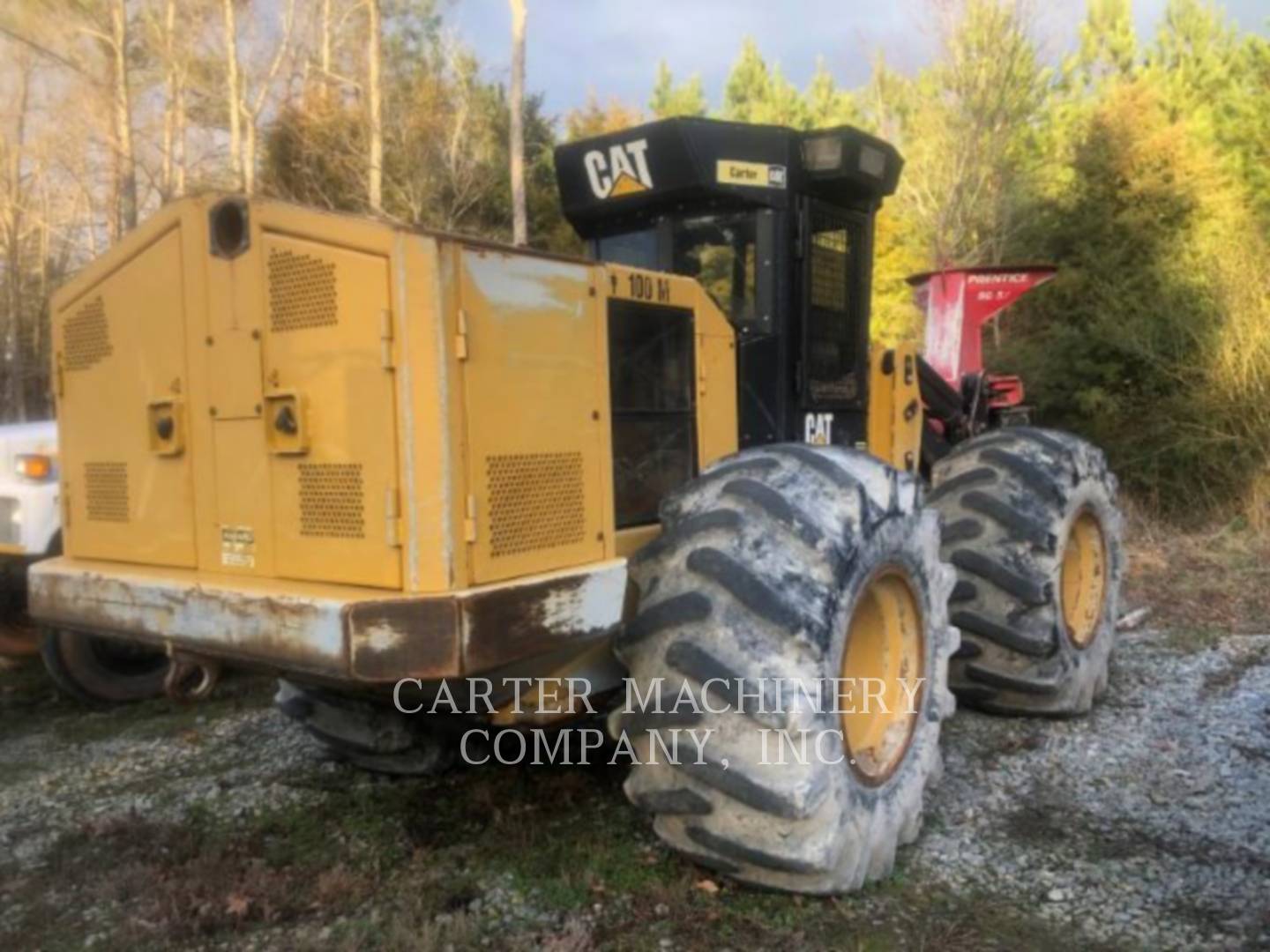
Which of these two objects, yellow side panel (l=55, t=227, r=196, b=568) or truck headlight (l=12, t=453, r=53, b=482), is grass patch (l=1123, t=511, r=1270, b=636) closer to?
yellow side panel (l=55, t=227, r=196, b=568)

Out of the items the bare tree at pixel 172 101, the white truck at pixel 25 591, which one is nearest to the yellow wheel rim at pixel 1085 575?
the white truck at pixel 25 591

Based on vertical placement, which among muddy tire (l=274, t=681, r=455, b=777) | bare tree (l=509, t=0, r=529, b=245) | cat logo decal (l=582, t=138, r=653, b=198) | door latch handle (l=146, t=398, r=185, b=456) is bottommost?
muddy tire (l=274, t=681, r=455, b=777)

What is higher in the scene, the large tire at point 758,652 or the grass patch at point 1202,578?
the large tire at point 758,652

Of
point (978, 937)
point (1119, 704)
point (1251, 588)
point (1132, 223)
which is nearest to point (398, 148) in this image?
point (1132, 223)

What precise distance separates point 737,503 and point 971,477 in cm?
205

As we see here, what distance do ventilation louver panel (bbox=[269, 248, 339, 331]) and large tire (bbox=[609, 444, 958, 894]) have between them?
3.71 ft

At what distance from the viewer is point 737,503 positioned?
3.15 metres

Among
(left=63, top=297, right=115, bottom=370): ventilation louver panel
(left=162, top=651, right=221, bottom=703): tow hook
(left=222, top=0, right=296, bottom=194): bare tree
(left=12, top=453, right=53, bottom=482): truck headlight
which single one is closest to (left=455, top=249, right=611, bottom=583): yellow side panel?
(left=63, top=297, right=115, bottom=370): ventilation louver panel

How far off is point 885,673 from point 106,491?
2.70 metres

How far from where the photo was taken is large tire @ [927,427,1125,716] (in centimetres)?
467

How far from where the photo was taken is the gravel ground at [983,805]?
3.22m

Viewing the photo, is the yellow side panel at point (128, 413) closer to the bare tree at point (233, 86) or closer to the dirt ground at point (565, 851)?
the dirt ground at point (565, 851)

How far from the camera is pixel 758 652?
3.02m

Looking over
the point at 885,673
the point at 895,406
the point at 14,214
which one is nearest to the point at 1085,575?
the point at 895,406
